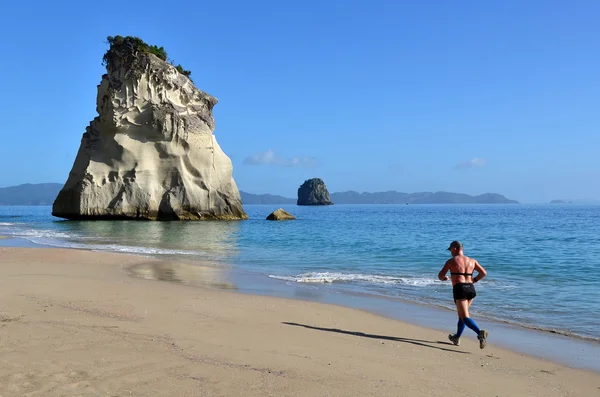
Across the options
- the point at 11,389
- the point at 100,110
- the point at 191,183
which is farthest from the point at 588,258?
the point at 100,110

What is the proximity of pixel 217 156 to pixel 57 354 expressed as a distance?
145ft

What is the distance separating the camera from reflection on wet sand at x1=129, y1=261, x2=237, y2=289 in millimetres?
12938

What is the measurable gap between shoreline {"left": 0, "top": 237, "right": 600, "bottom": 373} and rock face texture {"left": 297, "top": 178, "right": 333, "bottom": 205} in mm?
167797

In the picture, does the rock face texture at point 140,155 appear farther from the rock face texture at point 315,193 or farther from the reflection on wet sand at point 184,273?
the rock face texture at point 315,193

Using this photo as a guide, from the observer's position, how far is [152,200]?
45.4 m

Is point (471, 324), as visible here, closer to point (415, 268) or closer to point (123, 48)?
point (415, 268)

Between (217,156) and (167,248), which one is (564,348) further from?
(217,156)

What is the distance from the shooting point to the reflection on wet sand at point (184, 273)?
12.9 metres

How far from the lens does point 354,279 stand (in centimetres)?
1486

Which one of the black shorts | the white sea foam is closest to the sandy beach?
the black shorts

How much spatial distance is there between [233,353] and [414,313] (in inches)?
187

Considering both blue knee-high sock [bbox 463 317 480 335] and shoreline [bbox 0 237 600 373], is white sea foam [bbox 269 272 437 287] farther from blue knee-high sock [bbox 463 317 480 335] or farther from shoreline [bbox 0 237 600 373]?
blue knee-high sock [bbox 463 317 480 335]

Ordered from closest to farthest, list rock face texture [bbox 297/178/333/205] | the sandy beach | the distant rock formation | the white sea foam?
the sandy beach
the white sea foam
the distant rock formation
rock face texture [bbox 297/178/333/205]

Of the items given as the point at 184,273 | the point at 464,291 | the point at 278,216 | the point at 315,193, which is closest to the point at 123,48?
the point at 278,216
